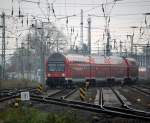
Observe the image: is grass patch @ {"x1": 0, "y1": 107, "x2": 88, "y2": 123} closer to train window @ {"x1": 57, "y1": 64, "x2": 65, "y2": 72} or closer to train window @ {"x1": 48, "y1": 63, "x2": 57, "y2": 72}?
train window @ {"x1": 57, "y1": 64, "x2": 65, "y2": 72}

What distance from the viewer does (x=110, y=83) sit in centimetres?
5306

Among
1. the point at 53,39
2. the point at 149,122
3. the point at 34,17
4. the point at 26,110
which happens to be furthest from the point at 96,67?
the point at 53,39

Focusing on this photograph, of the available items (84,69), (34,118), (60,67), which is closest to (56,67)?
(60,67)

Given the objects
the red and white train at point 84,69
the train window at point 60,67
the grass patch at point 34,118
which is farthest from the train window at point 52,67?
the grass patch at point 34,118

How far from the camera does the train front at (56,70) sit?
41469mm

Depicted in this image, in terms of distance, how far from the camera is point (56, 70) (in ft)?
137

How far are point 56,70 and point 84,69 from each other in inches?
167

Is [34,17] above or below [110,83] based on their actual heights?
above

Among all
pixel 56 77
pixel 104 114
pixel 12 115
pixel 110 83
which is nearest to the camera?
pixel 12 115

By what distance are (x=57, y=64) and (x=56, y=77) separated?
126 centimetres

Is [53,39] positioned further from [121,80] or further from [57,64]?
[57,64]

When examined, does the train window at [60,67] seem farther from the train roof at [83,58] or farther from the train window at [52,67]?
the train roof at [83,58]

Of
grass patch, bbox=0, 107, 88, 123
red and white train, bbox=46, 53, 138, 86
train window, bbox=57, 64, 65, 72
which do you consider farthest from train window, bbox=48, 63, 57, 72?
grass patch, bbox=0, 107, 88, 123

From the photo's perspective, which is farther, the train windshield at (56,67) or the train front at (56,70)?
the train windshield at (56,67)
